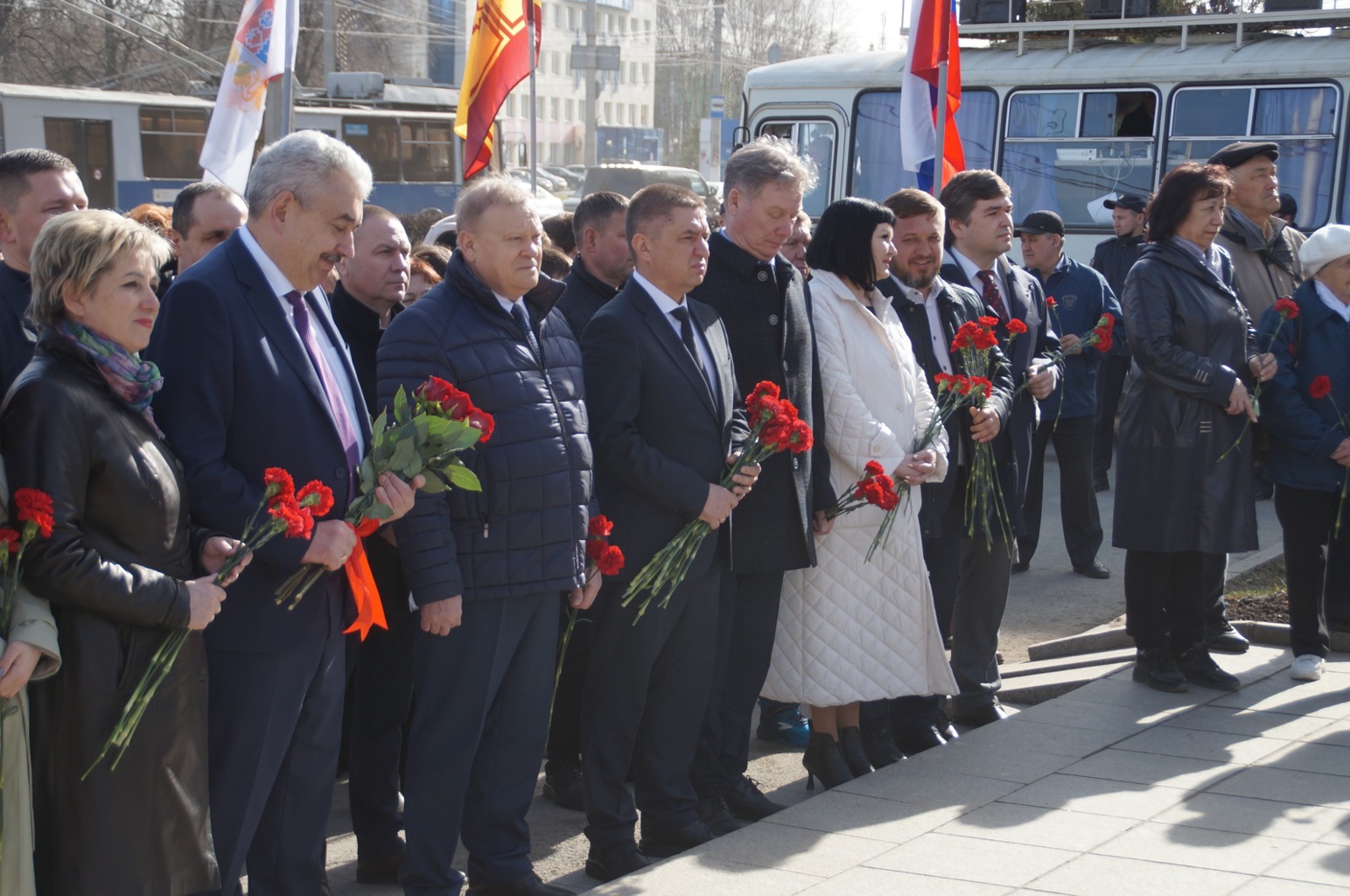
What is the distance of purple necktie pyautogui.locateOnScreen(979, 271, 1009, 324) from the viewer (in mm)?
5992

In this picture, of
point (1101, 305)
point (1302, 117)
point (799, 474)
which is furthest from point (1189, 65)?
point (799, 474)

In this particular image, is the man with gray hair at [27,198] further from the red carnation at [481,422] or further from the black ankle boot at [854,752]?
the black ankle boot at [854,752]

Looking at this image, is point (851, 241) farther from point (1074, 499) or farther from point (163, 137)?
point (163, 137)

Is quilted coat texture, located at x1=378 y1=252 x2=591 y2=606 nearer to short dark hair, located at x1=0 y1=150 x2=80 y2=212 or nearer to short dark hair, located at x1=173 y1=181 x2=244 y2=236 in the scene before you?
short dark hair, located at x1=0 y1=150 x2=80 y2=212

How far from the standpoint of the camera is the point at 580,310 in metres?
5.21

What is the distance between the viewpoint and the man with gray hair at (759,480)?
4.65 metres

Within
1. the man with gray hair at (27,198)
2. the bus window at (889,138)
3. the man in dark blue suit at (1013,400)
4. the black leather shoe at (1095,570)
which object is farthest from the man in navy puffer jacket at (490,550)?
the bus window at (889,138)

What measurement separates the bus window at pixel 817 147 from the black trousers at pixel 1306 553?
9.28 m

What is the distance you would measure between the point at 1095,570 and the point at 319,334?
236 inches

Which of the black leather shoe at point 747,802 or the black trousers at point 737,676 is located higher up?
the black trousers at point 737,676

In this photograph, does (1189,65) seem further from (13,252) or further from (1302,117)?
(13,252)

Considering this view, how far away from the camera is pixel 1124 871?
4.01 meters

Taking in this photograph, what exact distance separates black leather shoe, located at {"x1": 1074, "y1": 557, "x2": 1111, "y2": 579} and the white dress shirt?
5.86 meters

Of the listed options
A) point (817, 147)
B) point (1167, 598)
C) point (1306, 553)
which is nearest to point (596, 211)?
point (1167, 598)
